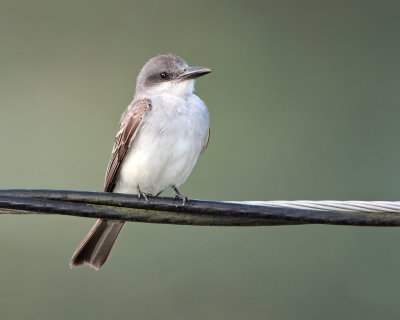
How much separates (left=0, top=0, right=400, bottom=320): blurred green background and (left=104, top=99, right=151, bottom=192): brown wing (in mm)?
1319

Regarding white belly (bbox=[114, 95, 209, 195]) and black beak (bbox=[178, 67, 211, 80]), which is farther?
black beak (bbox=[178, 67, 211, 80])

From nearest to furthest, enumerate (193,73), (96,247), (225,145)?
(96,247)
(193,73)
(225,145)

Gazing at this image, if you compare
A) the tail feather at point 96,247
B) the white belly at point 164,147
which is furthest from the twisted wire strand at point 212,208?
the white belly at point 164,147

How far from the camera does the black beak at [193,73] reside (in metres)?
5.96

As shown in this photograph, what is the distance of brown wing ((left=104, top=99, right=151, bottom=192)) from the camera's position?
18.4 feet

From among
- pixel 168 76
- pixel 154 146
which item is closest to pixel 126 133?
pixel 154 146

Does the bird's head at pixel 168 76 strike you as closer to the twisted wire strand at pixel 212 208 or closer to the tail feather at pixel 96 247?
the tail feather at pixel 96 247

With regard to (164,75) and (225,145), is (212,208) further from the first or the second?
A: (225,145)

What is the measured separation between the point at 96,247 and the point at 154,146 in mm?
649

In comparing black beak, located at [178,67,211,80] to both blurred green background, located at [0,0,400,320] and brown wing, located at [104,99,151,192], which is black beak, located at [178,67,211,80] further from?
blurred green background, located at [0,0,400,320]

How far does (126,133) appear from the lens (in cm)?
564

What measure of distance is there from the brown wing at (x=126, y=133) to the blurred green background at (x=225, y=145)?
1.32 m

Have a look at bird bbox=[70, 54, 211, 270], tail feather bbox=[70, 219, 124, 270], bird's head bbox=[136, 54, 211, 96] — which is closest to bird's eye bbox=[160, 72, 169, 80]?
bird's head bbox=[136, 54, 211, 96]

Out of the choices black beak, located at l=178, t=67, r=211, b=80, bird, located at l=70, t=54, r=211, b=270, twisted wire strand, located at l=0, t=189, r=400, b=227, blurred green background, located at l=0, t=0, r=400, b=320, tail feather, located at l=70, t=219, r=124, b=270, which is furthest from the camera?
blurred green background, located at l=0, t=0, r=400, b=320
